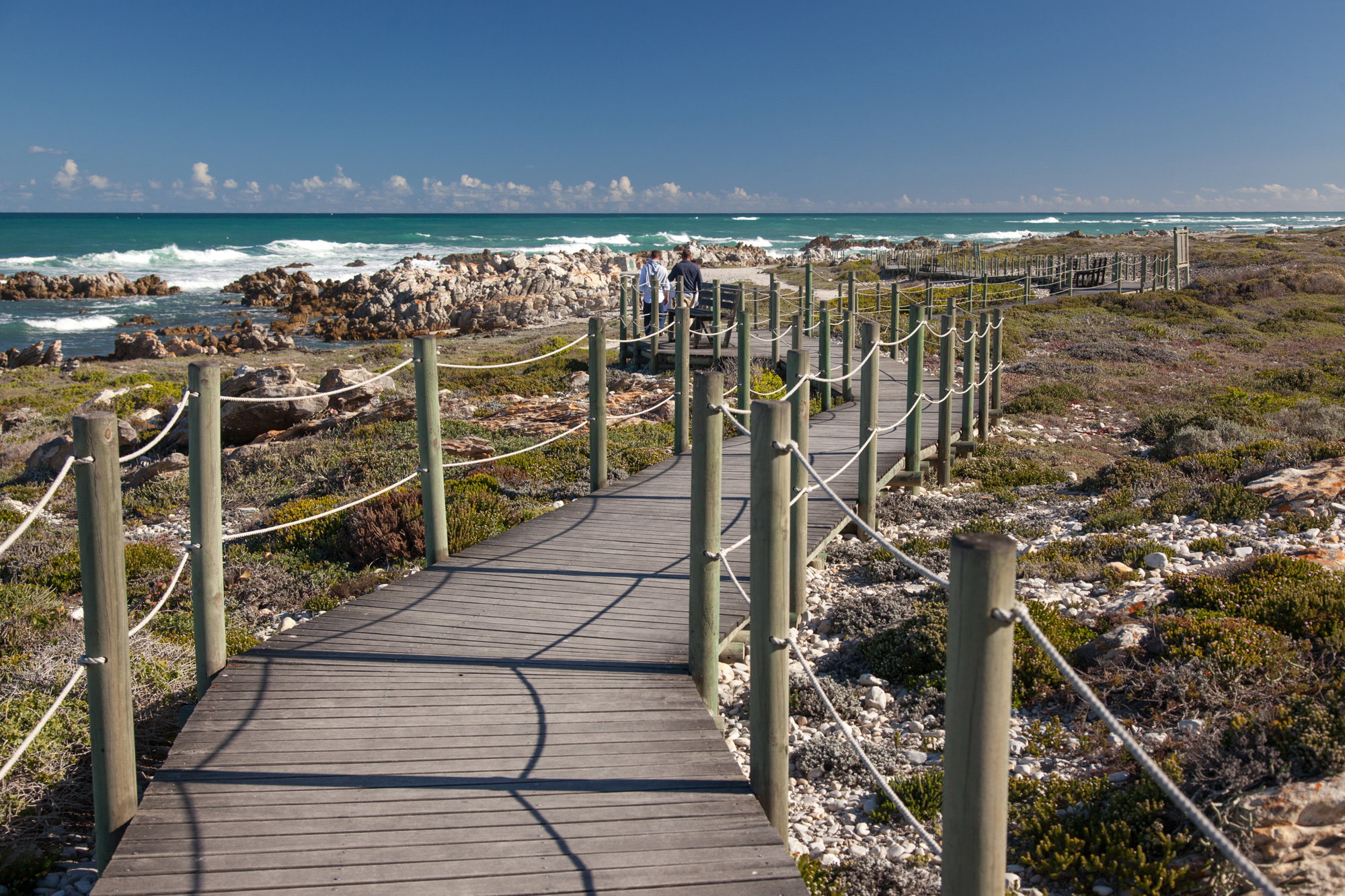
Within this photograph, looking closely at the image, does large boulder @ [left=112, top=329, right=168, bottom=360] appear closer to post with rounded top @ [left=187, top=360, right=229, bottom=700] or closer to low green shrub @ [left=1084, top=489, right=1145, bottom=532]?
post with rounded top @ [left=187, top=360, right=229, bottom=700]

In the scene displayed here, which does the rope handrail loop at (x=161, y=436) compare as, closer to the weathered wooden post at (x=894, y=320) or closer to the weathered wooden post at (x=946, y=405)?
the weathered wooden post at (x=946, y=405)

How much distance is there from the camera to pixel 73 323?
34.8 meters

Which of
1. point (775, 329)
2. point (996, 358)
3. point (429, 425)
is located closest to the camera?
point (429, 425)

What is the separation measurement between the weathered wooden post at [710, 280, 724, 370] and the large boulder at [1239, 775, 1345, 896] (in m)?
8.99

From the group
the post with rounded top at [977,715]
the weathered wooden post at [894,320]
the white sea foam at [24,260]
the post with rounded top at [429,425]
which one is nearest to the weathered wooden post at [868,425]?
the post with rounded top at [429,425]

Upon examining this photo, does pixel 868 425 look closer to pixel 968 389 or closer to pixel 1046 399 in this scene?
pixel 968 389

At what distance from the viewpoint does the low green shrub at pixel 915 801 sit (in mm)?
3889

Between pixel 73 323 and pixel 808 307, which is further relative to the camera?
pixel 73 323

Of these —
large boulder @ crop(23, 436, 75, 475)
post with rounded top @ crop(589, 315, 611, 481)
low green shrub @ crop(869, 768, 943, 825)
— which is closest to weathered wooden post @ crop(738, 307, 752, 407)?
post with rounded top @ crop(589, 315, 611, 481)

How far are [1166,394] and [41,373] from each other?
81.3ft

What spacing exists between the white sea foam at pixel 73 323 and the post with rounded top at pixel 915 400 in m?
34.1

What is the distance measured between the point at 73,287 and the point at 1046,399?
4768 centimetres

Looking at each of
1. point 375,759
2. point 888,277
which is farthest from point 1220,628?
point 888,277

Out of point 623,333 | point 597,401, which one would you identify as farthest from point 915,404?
point 623,333
